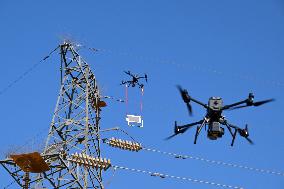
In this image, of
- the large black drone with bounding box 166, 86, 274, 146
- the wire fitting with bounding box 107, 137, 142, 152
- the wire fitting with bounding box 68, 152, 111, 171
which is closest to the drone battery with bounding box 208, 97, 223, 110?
the large black drone with bounding box 166, 86, 274, 146

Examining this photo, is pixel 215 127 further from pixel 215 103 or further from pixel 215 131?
pixel 215 103

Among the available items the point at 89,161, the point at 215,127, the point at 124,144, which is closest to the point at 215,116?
the point at 215,127

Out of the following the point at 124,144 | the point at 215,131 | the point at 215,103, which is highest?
the point at 124,144

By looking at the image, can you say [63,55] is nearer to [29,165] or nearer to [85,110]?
[85,110]

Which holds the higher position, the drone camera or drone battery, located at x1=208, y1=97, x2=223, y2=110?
drone battery, located at x1=208, y1=97, x2=223, y2=110

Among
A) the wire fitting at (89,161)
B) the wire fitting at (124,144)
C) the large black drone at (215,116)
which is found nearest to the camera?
the large black drone at (215,116)

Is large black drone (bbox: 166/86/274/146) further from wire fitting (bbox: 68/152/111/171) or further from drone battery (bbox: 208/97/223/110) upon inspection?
wire fitting (bbox: 68/152/111/171)

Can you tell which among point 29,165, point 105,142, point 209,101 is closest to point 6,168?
point 29,165

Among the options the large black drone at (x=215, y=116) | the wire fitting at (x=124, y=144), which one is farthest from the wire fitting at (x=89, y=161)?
the large black drone at (x=215, y=116)

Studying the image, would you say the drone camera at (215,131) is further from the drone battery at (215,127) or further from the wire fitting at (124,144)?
the wire fitting at (124,144)
